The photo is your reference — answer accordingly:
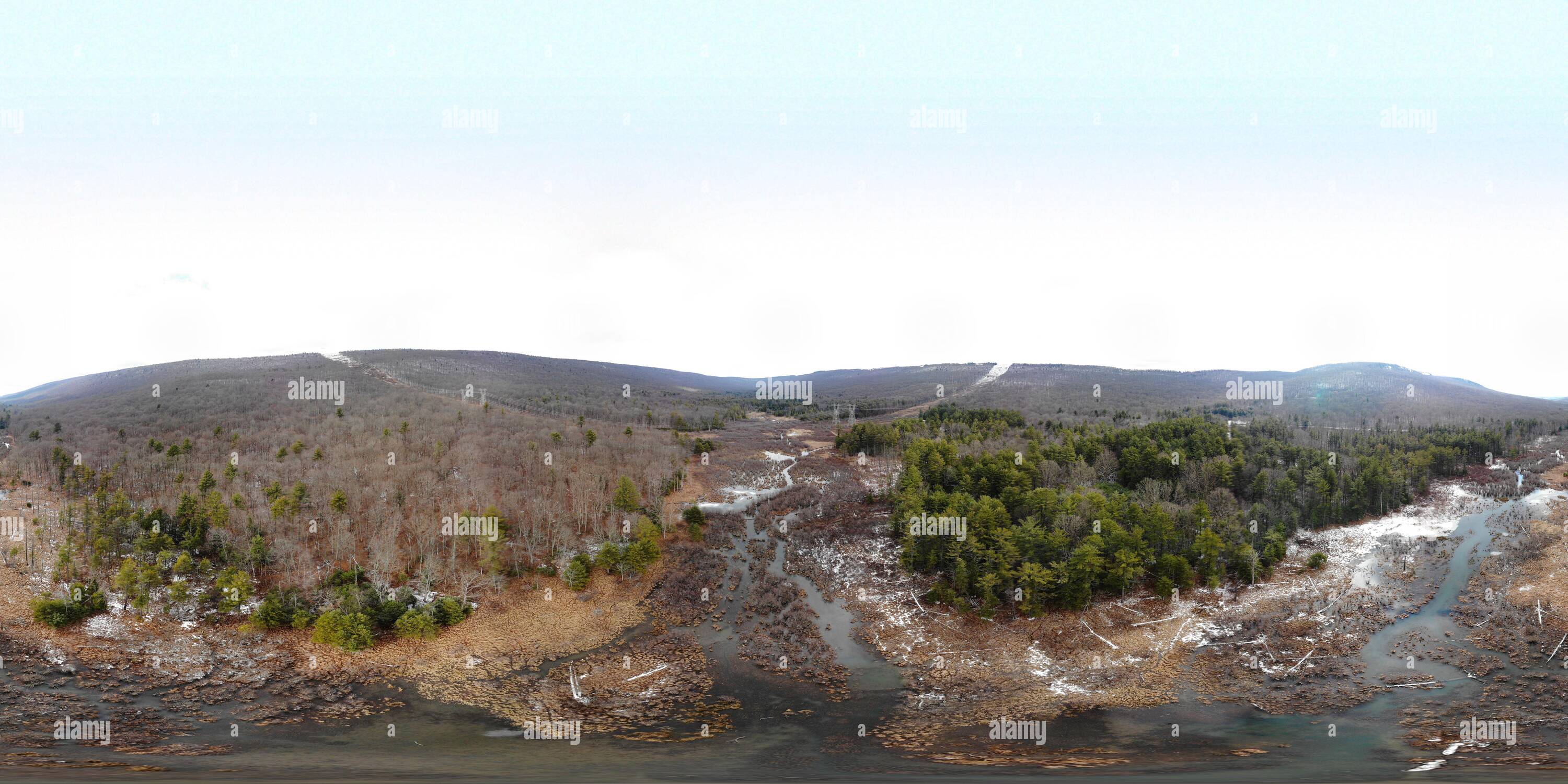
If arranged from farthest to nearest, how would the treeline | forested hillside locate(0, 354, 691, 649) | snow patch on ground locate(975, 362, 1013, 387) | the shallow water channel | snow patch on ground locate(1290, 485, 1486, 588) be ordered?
snow patch on ground locate(975, 362, 1013, 387) < snow patch on ground locate(1290, 485, 1486, 588) < the treeline < forested hillside locate(0, 354, 691, 649) < the shallow water channel

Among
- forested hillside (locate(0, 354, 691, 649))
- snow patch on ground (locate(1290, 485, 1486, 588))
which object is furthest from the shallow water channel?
snow patch on ground (locate(1290, 485, 1486, 588))

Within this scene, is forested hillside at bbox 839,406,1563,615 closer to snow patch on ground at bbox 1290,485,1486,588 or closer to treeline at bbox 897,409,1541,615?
treeline at bbox 897,409,1541,615

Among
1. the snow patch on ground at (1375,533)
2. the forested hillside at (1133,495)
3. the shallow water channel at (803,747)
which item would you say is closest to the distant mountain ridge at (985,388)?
the forested hillside at (1133,495)

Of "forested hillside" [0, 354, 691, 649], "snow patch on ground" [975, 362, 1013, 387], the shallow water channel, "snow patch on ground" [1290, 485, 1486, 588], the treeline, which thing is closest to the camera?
the shallow water channel

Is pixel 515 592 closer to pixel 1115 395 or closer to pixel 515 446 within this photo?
pixel 515 446

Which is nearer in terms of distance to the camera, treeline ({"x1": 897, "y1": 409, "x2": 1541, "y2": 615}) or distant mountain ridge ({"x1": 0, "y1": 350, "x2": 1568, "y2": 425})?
treeline ({"x1": 897, "y1": 409, "x2": 1541, "y2": 615})

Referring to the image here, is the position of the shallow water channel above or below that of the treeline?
below

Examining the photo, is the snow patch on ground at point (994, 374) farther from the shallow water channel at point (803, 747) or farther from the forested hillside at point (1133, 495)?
the shallow water channel at point (803, 747)

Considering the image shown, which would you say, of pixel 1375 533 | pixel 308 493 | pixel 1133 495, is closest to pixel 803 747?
pixel 1133 495

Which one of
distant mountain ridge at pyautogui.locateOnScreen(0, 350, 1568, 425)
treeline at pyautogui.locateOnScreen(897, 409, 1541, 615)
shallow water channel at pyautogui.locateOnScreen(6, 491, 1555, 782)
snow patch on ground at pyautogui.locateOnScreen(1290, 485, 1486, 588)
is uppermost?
distant mountain ridge at pyautogui.locateOnScreen(0, 350, 1568, 425)
